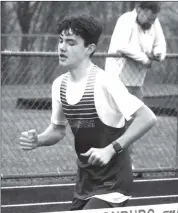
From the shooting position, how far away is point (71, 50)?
3.61m

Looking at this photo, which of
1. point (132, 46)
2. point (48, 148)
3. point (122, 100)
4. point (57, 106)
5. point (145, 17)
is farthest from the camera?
point (48, 148)

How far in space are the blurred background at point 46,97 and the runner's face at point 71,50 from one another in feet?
7.62

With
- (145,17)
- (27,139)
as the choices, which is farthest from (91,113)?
(145,17)

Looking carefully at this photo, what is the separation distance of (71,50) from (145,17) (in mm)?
2853

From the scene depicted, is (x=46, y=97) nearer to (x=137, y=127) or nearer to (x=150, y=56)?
(x=150, y=56)

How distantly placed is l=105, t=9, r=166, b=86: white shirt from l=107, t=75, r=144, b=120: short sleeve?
2591 mm

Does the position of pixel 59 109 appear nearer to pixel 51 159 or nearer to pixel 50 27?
pixel 51 159

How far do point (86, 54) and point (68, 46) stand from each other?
0.36 feet

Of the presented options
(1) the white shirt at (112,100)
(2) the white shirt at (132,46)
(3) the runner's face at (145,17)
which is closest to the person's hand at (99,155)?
(1) the white shirt at (112,100)

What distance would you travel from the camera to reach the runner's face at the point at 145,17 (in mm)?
6316

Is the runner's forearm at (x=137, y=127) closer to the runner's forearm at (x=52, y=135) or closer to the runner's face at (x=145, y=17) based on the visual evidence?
the runner's forearm at (x=52, y=135)

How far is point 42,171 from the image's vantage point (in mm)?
6723

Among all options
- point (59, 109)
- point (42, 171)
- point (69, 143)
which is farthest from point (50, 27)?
point (59, 109)

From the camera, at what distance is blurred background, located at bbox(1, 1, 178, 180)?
7.18 m
